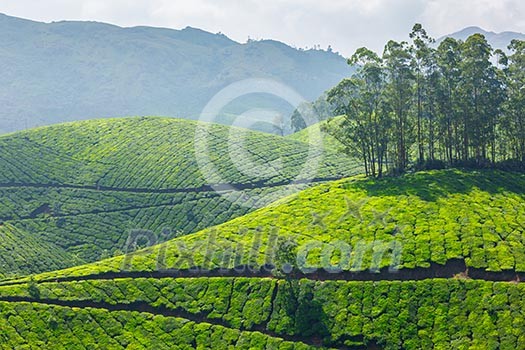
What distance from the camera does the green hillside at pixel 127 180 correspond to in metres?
115

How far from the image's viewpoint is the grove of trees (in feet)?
313

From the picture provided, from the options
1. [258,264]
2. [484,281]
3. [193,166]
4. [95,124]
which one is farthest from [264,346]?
[95,124]

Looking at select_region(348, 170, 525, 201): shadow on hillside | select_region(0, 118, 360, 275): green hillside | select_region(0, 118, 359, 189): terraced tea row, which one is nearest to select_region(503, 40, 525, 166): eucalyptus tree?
select_region(348, 170, 525, 201): shadow on hillside

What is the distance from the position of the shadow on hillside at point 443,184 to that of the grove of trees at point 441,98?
535 centimetres

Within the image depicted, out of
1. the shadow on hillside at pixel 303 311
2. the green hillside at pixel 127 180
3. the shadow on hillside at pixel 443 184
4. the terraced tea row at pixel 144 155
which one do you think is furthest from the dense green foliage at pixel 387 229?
the terraced tea row at pixel 144 155

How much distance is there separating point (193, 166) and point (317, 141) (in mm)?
51134

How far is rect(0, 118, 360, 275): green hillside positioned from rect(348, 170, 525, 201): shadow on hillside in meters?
36.3

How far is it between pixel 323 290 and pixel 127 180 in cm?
8309

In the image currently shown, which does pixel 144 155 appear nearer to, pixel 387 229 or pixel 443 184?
pixel 443 184

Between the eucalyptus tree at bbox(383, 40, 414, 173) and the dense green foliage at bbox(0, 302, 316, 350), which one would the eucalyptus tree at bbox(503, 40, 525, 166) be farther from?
the dense green foliage at bbox(0, 302, 316, 350)

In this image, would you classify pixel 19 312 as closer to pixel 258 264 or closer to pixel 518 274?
pixel 258 264

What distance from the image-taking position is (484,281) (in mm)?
63438

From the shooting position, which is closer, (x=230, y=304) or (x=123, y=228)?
(x=230, y=304)

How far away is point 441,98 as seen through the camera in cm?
9762
